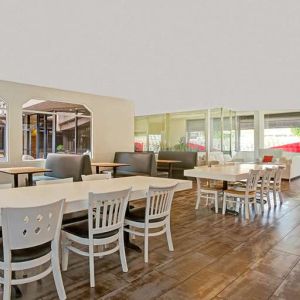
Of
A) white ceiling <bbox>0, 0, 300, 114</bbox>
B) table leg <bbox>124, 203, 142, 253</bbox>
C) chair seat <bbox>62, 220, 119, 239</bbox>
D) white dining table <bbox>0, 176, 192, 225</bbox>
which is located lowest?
table leg <bbox>124, 203, 142, 253</bbox>

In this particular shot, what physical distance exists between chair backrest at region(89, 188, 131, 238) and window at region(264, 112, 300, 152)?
12121 mm

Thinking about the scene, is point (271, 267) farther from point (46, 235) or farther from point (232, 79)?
point (232, 79)

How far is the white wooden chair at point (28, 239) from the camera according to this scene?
1720 mm

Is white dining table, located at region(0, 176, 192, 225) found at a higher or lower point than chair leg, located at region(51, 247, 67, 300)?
higher

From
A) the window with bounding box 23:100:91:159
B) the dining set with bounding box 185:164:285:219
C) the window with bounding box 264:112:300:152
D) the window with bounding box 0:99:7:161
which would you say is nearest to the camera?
the dining set with bounding box 185:164:285:219

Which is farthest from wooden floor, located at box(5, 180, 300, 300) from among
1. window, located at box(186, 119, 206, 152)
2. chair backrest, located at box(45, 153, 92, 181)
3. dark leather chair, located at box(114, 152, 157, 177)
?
window, located at box(186, 119, 206, 152)

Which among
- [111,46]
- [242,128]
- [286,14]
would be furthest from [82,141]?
[242,128]

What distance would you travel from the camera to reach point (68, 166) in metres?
6.22

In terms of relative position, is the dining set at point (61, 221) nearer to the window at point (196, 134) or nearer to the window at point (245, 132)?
the window at point (196, 134)

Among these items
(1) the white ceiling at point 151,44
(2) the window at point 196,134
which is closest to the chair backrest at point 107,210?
(1) the white ceiling at point 151,44

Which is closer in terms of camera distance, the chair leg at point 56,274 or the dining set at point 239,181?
the chair leg at point 56,274

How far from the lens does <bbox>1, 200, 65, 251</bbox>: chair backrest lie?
1.70 m

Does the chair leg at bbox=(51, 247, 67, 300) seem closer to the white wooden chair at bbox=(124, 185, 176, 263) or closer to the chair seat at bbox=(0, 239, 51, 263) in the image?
the chair seat at bbox=(0, 239, 51, 263)

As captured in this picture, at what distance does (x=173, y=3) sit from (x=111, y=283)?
275 centimetres
